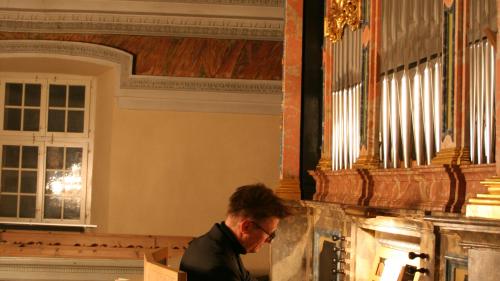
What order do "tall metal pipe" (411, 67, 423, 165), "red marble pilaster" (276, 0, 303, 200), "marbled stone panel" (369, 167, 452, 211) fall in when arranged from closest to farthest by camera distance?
"marbled stone panel" (369, 167, 452, 211) < "tall metal pipe" (411, 67, 423, 165) < "red marble pilaster" (276, 0, 303, 200)

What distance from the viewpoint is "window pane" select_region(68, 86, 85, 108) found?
11.1 meters

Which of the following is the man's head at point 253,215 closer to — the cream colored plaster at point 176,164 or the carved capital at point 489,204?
the carved capital at point 489,204

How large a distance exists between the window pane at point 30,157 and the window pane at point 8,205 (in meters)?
0.42

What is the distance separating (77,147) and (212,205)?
1.97 meters

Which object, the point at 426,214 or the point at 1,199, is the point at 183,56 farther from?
the point at 426,214

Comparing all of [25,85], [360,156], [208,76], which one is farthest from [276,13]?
[360,156]

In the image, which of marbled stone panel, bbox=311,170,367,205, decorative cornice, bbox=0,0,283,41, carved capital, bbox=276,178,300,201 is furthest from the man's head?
decorative cornice, bbox=0,0,283,41

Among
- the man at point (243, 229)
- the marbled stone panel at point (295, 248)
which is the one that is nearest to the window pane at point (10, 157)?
the marbled stone panel at point (295, 248)

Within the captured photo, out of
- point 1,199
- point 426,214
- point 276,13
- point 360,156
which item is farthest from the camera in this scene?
point 1,199

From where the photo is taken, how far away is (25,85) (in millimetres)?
10984

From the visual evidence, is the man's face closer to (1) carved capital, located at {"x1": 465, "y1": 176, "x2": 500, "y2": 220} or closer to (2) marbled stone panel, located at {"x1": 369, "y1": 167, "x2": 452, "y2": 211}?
(1) carved capital, located at {"x1": 465, "y1": 176, "x2": 500, "y2": 220}

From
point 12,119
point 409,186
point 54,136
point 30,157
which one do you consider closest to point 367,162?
point 409,186

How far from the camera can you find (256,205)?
3545mm

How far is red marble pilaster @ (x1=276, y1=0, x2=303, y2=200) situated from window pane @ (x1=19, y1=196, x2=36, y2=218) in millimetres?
4903
